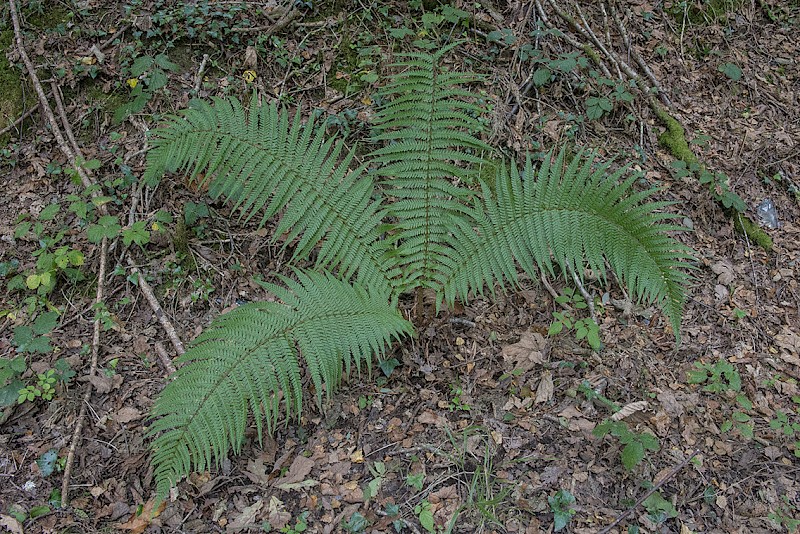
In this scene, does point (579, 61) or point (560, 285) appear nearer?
point (560, 285)

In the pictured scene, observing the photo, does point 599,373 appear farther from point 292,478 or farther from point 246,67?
point 246,67

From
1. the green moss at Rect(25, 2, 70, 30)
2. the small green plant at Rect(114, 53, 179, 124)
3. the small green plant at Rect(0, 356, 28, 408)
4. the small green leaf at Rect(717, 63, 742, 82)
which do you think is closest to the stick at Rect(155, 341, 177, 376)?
the small green plant at Rect(0, 356, 28, 408)

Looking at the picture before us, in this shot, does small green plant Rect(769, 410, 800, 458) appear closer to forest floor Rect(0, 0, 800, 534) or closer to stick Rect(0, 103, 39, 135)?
forest floor Rect(0, 0, 800, 534)

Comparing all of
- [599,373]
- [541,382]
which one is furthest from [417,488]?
[599,373]

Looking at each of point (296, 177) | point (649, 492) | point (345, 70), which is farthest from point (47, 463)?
point (345, 70)

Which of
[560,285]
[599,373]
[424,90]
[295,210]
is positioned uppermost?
[424,90]

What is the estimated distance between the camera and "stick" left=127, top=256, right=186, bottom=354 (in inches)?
111

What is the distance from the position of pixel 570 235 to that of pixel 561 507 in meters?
1.18

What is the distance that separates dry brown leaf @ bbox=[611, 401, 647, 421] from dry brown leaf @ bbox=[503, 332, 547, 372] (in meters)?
0.44

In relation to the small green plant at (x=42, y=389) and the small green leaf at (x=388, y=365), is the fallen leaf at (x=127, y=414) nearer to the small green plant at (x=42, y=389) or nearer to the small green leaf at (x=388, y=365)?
the small green plant at (x=42, y=389)

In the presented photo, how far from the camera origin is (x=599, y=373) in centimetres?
283

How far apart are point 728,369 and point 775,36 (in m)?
3.54

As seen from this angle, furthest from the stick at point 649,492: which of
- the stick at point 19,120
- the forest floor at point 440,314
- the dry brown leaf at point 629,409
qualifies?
the stick at point 19,120

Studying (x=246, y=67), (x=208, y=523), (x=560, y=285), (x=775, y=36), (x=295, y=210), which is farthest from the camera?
(x=775, y=36)
